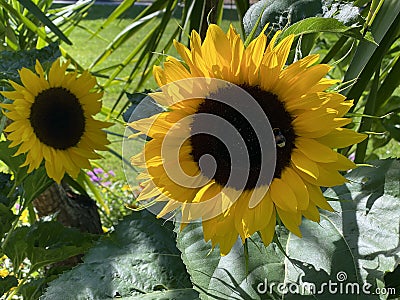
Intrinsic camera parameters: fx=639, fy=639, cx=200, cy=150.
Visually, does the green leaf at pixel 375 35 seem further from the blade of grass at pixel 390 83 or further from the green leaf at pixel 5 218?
the green leaf at pixel 5 218

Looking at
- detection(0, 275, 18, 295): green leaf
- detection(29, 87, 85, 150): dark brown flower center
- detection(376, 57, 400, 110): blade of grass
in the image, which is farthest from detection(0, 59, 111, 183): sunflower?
detection(376, 57, 400, 110): blade of grass

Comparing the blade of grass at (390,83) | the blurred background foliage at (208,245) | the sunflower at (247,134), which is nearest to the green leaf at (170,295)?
the blurred background foliage at (208,245)

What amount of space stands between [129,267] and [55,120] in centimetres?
24

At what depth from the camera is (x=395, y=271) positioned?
0.48 metres

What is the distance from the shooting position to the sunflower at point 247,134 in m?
0.41

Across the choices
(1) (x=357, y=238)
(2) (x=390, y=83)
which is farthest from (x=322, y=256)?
(2) (x=390, y=83)

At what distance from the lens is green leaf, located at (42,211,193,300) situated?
1.74 ft

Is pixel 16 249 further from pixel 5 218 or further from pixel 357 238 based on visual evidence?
pixel 357 238

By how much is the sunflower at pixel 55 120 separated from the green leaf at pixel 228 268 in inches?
10.6

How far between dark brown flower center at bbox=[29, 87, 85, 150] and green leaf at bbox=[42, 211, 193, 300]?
185mm

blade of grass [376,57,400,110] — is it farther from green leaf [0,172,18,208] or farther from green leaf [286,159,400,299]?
green leaf [0,172,18,208]

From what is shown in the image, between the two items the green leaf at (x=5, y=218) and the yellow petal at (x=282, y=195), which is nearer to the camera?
the yellow petal at (x=282, y=195)

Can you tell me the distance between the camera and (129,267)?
54cm

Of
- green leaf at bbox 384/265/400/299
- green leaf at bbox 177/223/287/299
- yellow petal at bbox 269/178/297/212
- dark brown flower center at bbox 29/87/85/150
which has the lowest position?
green leaf at bbox 384/265/400/299
